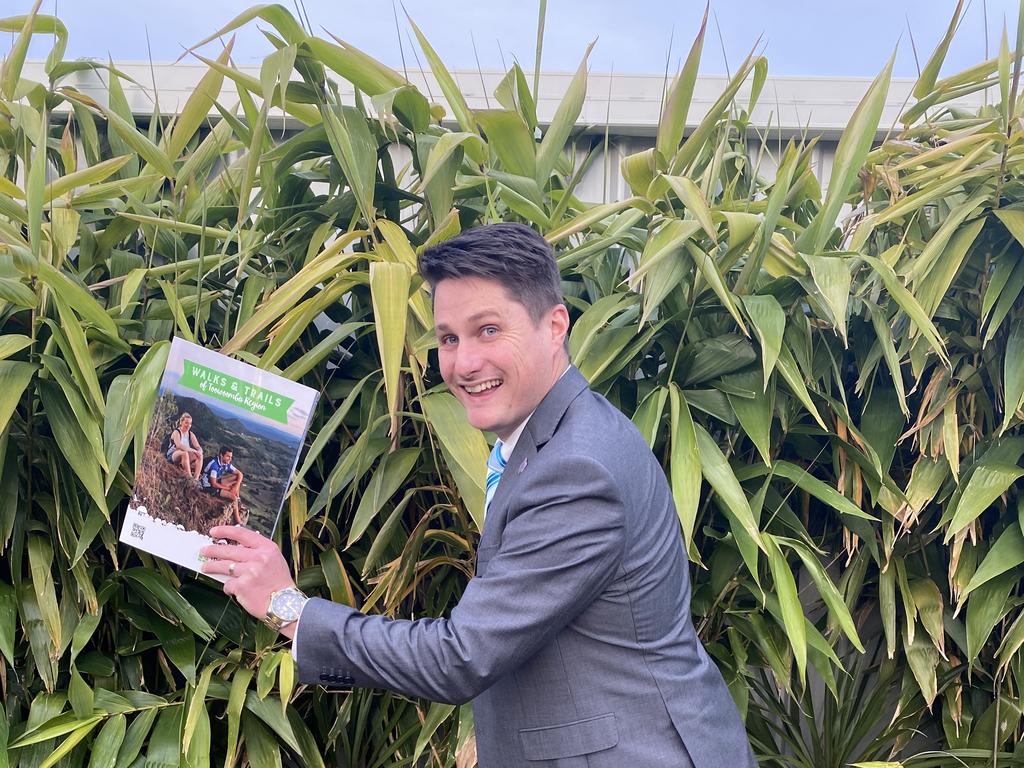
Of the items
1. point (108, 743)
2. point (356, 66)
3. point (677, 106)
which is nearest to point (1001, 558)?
point (677, 106)

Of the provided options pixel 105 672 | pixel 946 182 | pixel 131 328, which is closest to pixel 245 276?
pixel 131 328

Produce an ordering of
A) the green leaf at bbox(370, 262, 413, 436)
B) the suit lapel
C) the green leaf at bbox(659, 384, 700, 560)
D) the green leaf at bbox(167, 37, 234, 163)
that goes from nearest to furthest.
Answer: the suit lapel < the green leaf at bbox(370, 262, 413, 436) < the green leaf at bbox(659, 384, 700, 560) < the green leaf at bbox(167, 37, 234, 163)

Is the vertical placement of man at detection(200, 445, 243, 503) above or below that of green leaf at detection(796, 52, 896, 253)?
below

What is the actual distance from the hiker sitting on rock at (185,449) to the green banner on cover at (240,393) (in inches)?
1.5

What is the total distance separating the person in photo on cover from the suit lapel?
268 millimetres

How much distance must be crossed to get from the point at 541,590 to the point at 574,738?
17 cm

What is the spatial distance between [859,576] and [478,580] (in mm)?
991

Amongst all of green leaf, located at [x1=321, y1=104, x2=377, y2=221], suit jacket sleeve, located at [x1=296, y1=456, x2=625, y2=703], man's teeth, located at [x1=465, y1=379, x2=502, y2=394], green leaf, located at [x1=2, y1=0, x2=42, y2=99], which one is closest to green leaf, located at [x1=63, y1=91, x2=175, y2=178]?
green leaf, located at [x1=2, y1=0, x2=42, y2=99]

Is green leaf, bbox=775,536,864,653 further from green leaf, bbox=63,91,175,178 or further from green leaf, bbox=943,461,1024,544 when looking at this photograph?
green leaf, bbox=63,91,175,178

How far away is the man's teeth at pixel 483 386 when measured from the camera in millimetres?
→ 994

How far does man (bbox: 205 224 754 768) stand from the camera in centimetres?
88

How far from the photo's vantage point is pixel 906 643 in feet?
5.22

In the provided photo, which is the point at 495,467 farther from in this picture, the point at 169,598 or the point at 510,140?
the point at 169,598

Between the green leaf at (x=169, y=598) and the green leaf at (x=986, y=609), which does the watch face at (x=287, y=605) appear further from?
the green leaf at (x=986, y=609)
